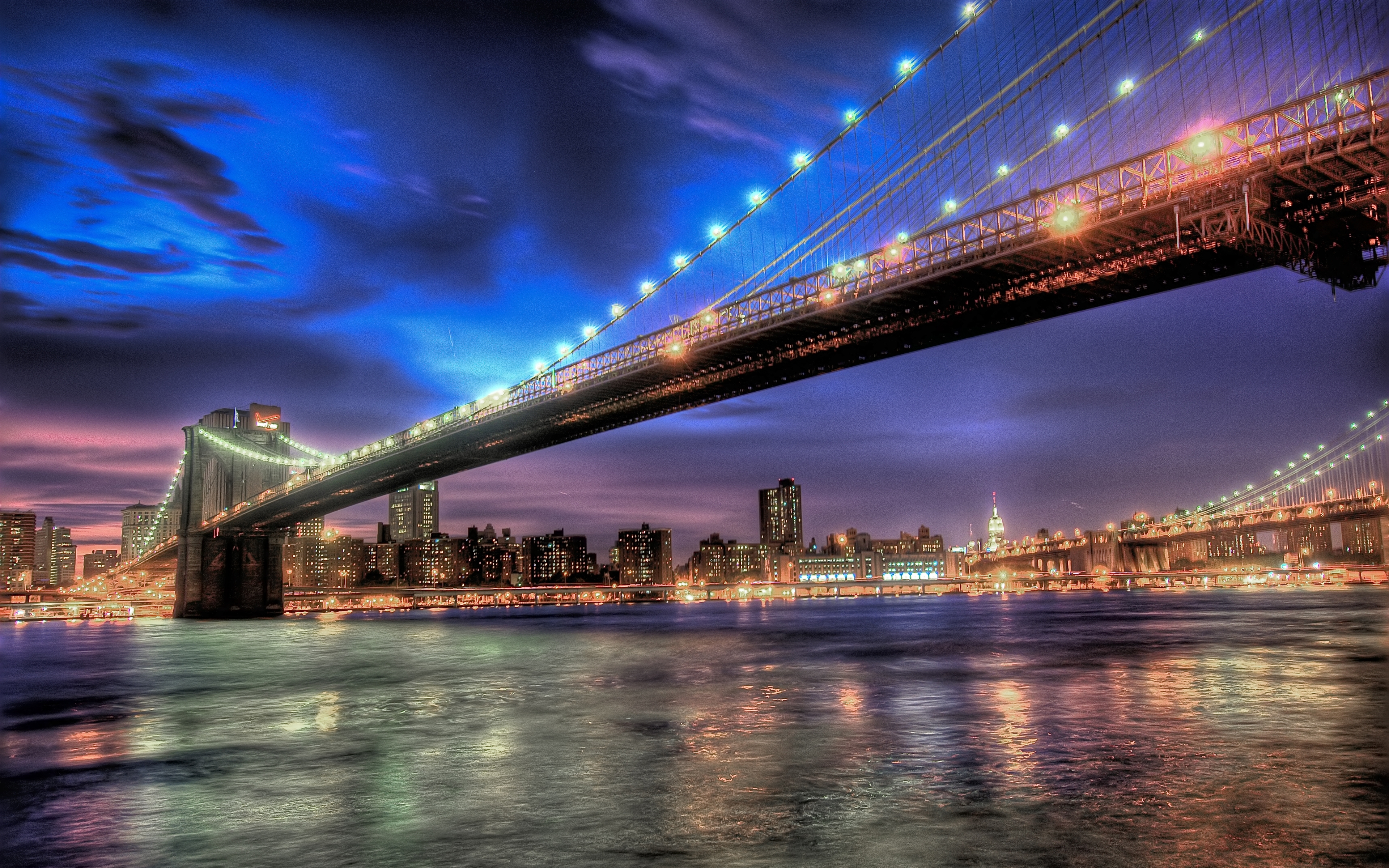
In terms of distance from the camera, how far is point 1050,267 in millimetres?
33906

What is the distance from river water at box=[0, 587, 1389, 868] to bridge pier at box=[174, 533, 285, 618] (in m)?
46.7

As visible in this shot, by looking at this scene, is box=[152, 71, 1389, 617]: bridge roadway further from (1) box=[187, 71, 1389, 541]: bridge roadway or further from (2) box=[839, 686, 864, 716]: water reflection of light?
(2) box=[839, 686, 864, 716]: water reflection of light

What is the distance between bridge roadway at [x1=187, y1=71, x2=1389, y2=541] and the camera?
25.7m

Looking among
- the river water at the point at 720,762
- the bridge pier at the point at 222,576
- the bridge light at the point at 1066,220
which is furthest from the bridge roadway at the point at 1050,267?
the bridge pier at the point at 222,576

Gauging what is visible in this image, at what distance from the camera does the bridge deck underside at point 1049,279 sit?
26.2 m

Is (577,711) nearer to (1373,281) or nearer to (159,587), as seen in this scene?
(1373,281)

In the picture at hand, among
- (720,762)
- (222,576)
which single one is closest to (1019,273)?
(720,762)

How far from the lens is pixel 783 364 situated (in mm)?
46281

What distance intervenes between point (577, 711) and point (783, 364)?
30038 mm

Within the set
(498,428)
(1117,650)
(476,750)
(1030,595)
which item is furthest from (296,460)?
(1030,595)

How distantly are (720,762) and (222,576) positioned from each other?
74519 mm

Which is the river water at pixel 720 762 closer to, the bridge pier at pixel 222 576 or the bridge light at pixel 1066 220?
the bridge light at pixel 1066 220

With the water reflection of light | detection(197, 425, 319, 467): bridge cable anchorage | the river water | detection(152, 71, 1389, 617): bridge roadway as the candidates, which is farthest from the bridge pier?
the water reflection of light

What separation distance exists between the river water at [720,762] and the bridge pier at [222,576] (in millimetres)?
46745
